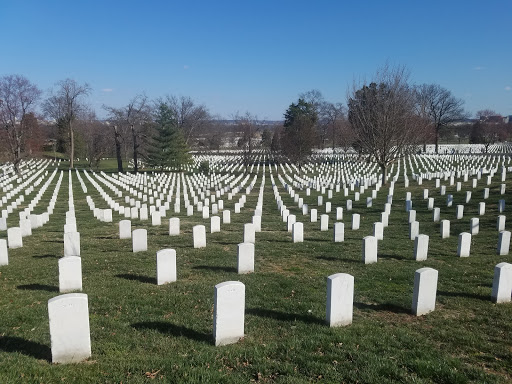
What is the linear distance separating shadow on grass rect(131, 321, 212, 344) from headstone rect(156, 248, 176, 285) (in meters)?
1.98

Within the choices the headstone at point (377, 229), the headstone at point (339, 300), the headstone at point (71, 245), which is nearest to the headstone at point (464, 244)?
the headstone at point (377, 229)

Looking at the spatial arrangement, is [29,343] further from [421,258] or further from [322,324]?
[421,258]

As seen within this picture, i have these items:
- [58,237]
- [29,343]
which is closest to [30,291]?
[29,343]

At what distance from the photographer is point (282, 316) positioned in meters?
5.93

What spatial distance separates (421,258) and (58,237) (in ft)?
36.0

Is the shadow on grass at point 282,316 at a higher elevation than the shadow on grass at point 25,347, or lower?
lower

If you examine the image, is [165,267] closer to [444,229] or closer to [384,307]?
[384,307]

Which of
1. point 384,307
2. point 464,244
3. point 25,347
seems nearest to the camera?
point 25,347

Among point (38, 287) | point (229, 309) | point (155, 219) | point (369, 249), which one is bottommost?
point (155, 219)

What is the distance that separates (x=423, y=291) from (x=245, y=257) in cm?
359

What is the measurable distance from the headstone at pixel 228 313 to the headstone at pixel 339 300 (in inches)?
49.5

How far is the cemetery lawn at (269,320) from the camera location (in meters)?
4.29

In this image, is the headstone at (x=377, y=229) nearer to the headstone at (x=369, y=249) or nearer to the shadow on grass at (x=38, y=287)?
the headstone at (x=369, y=249)

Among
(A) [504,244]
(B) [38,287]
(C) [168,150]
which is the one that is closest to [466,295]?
(A) [504,244]
